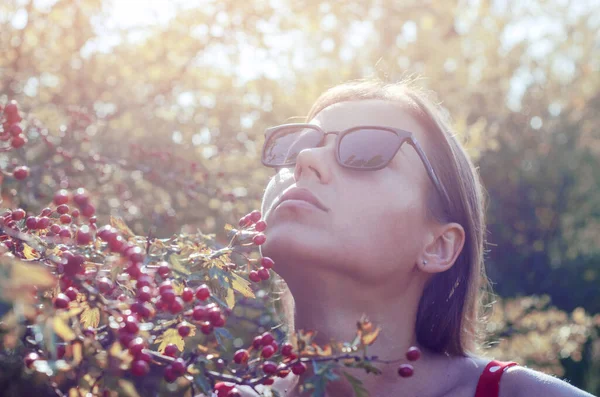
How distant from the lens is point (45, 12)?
4.74 metres

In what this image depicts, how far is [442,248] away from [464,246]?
0.59 feet

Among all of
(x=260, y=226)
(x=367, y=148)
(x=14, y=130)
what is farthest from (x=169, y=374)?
(x=367, y=148)

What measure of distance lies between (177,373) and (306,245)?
33.4 inches

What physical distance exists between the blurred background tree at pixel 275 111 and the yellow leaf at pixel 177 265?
0.93m

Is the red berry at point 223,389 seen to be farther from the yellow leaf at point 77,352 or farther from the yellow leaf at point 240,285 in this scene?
the yellow leaf at point 77,352

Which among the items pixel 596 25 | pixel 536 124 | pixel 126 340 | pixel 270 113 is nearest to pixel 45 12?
pixel 270 113

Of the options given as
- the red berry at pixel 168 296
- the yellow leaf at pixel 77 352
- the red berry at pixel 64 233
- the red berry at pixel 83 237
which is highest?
the red berry at pixel 83 237

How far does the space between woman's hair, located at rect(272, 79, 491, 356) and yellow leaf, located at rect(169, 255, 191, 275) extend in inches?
45.0

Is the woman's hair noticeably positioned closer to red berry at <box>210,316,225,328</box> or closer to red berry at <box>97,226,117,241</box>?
red berry at <box>210,316,225,328</box>

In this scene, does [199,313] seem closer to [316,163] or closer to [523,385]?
[316,163]

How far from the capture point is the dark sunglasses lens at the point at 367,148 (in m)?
2.36

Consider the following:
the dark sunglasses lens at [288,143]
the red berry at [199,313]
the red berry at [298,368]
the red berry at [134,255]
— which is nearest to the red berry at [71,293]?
the red berry at [134,255]

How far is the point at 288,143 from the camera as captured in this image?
2738 mm

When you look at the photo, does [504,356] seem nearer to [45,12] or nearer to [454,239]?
[454,239]
